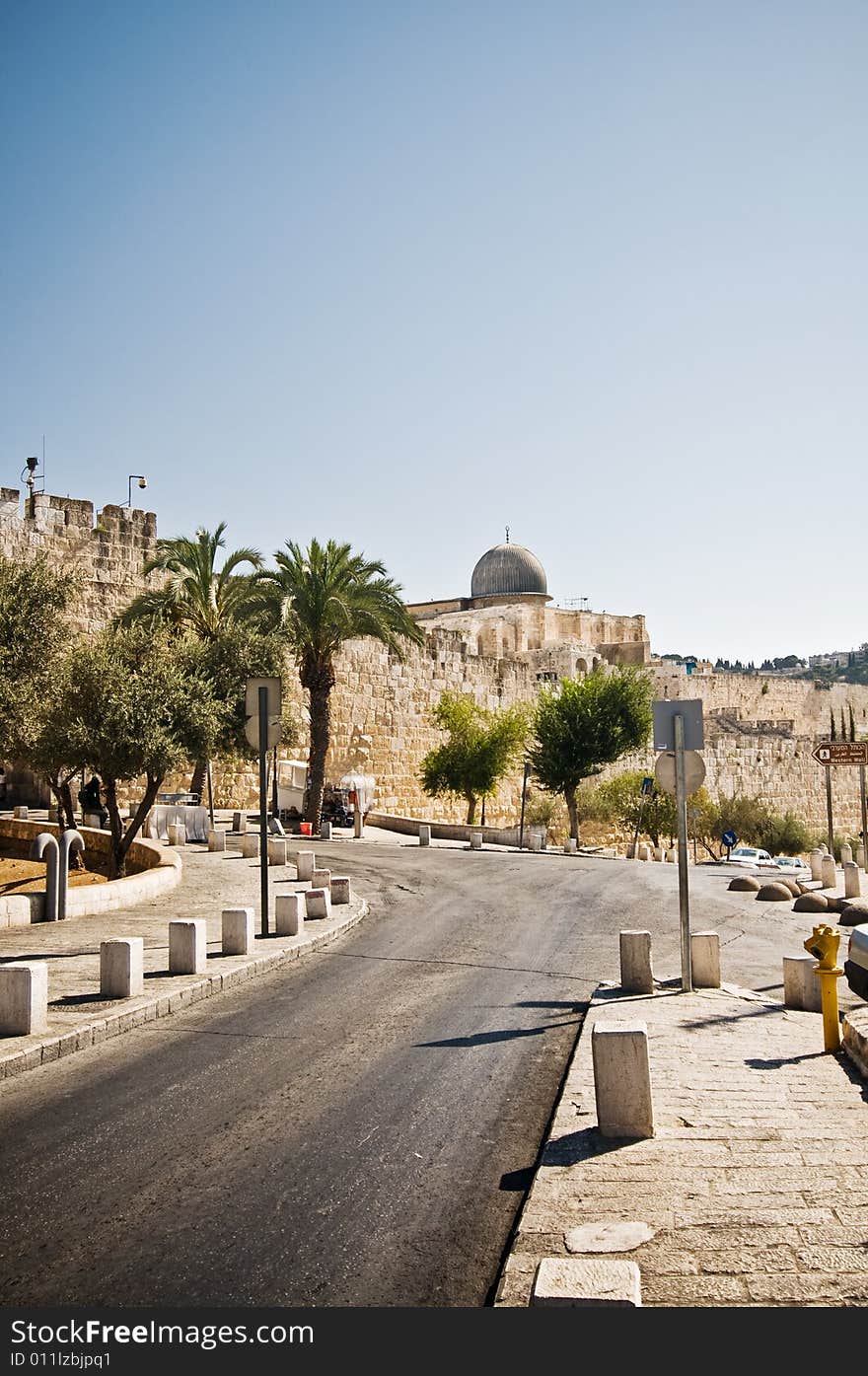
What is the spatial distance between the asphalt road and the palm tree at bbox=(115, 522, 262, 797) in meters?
18.6

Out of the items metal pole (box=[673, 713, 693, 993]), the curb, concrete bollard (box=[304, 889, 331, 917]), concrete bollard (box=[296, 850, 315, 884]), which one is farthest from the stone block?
concrete bollard (box=[296, 850, 315, 884])

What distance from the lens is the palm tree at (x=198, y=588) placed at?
27.7 metres

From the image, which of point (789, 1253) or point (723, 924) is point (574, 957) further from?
point (789, 1253)

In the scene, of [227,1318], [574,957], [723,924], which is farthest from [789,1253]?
[723,924]

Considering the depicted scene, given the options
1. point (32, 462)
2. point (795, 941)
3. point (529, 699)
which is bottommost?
point (795, 941)

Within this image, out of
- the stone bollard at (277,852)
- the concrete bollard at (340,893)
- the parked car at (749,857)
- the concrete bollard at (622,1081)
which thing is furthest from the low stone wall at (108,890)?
the parked car at (749,857)

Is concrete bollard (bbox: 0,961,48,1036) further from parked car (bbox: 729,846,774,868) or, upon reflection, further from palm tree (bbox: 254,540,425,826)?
parked car (bbox: 729,846,774,868)

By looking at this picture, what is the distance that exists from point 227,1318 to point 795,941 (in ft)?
34.8

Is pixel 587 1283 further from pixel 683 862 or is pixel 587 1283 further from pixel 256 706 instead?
pixel 256 706

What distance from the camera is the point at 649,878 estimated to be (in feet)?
65.9

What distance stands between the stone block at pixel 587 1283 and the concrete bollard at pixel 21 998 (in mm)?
4473

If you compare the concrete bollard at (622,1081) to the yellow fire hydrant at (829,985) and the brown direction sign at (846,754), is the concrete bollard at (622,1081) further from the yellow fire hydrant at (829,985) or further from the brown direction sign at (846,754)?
the brown direction sign at (846,754)

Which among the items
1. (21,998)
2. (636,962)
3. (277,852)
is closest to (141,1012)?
(21,998)

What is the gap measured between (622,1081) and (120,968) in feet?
13.9
